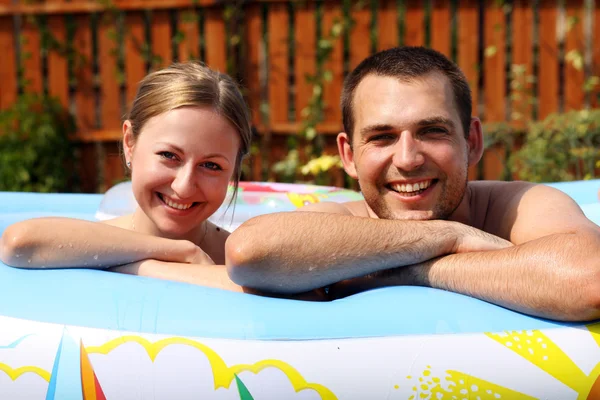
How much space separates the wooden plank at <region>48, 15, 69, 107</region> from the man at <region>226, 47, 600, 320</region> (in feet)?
15.4

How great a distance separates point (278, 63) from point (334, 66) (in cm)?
47

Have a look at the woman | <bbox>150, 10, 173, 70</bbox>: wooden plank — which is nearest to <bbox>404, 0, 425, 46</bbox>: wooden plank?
<bbox>150, 10, 173, 70</bbox>: wooden plank

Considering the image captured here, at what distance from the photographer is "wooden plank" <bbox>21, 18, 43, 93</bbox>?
6859mm

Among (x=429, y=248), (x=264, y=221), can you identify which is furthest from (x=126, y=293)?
(x=429, y=248)

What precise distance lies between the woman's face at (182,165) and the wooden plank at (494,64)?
3.97 meters

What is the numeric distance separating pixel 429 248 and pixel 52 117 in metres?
5.16

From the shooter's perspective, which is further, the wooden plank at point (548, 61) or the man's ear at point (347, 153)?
the wooden plank at point (548, 61)

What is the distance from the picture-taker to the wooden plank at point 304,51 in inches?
254

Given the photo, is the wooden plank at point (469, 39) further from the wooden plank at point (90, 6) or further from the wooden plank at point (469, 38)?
the wooden plank at point (90, 6)

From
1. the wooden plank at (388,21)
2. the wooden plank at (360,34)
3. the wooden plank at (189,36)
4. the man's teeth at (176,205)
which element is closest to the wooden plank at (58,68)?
the wooden plank at (189,36)

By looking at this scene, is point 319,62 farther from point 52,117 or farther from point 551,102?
point 52,117

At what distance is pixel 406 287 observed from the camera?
2.11 metres

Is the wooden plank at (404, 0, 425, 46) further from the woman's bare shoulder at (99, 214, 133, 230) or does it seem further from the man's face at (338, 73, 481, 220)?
the man's face at (338, 73, 481, 220)

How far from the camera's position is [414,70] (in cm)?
251
